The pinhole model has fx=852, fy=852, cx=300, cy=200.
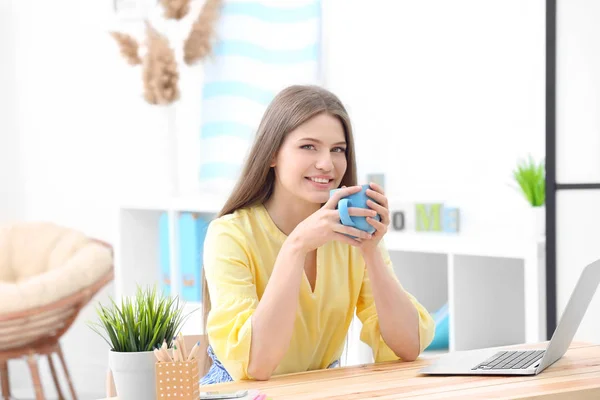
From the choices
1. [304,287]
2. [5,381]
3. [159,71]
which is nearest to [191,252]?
[159,71]

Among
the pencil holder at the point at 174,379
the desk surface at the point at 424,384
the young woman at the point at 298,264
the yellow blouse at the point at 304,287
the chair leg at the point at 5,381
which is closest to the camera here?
the pencil holder at the point at 174,379

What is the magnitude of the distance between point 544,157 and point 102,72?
255cm

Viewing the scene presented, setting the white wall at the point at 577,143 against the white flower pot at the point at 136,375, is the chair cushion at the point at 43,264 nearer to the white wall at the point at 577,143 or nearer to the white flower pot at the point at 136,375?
the white wall at the point at 577,143

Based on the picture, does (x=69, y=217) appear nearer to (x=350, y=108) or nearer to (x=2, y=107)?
(x=2, y=107)

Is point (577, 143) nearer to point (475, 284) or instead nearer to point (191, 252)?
point (475, 284)

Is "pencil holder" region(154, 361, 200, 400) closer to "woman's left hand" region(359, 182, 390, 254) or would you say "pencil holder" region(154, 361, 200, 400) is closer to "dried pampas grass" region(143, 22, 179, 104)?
"woman's left hand" region(359, 182, 390, 254)

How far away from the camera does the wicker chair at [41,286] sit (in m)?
4.27

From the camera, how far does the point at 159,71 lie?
3916 mm

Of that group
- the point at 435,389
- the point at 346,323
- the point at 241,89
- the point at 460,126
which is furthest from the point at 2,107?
the point at 435,389

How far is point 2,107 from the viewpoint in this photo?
4469mm

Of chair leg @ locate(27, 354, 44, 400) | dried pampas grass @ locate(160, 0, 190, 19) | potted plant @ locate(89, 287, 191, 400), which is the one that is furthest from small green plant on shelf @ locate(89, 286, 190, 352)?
chair leg @ locate(27, 354, 44, 400)

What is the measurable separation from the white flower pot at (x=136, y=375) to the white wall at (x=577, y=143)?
166cm

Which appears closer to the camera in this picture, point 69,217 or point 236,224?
point 236,224

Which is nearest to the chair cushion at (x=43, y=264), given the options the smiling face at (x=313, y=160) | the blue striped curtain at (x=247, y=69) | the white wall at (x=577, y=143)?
the blue striped curtain at (x=247, y=69)
